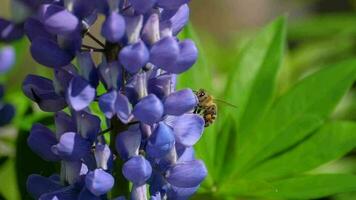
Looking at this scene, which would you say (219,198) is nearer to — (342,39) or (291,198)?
(291,198)

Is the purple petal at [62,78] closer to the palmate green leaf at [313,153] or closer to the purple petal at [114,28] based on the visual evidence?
the purple petal at [114,28]

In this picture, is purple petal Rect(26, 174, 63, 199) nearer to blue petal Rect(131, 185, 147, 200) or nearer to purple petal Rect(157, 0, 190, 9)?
blue petal Rect(131, 185, 147, 200)

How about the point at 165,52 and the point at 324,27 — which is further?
the point at 324,27

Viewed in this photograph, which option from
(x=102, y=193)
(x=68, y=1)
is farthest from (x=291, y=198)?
(x=68, y=1)

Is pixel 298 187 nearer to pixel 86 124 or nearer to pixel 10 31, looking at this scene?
pixel 86 124

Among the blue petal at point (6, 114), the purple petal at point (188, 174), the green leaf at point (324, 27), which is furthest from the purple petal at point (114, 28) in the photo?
the green leaf at point (324, 27)

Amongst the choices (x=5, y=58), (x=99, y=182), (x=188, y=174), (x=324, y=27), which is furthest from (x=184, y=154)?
(x=324, y=27)
